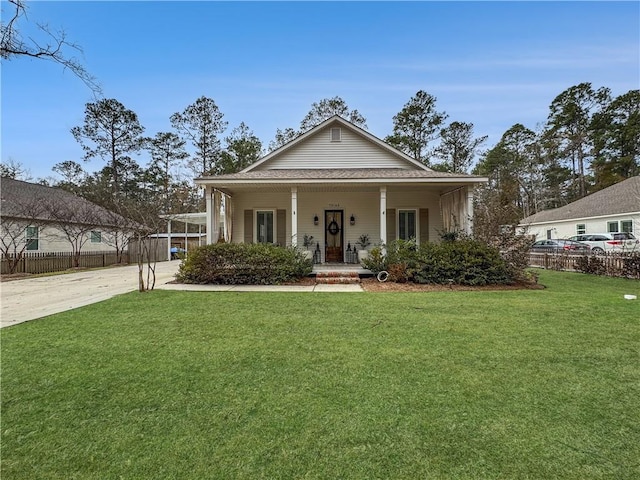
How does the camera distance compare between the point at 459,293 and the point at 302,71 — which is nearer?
the point at 459,293

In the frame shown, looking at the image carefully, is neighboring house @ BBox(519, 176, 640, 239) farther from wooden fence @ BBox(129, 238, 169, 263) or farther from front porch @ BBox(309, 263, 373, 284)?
wooden fence @ BBox(129, 238, 169, 263)

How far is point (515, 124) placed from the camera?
4097cm

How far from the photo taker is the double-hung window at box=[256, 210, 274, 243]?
14.1 meters

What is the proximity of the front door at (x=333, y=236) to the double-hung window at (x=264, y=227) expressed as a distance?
230 cm

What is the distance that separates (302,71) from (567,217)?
23.5 m

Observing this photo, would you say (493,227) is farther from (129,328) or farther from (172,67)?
(172,67)

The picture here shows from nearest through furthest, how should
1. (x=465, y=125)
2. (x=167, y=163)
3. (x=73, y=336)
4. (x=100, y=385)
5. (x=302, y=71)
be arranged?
1. (x=100, y=385)
2. (x=73, y=336)
3. (x=302, y=71)
4. (x=465, y=125)
5. (x=167, y=163)

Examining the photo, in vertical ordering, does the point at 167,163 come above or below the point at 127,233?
above

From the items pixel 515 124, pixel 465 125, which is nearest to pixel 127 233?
pixel 465 125

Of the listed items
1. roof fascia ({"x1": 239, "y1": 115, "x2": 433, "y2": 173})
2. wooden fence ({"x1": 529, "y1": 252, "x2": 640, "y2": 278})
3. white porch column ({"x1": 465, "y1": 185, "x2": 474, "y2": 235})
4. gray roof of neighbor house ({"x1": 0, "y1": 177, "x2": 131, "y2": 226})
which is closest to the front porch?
white porch column ({"x1": 465, "y1": 185, "x2": 474, "y2": 235})

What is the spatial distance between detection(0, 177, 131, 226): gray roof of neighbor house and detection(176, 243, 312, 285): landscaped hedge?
11411mm

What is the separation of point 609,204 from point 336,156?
70.5 ft

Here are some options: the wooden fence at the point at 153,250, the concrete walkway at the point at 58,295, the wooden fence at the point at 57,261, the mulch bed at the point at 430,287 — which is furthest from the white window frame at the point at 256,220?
the wooden fence at the point at 153,250

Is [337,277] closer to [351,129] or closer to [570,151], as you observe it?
[351,129]
